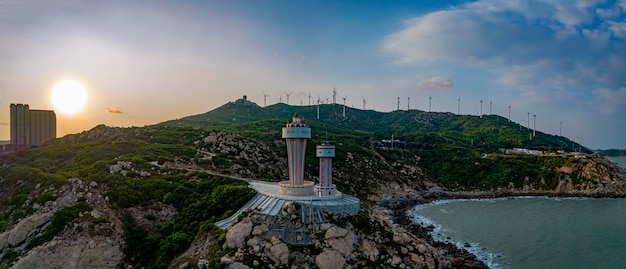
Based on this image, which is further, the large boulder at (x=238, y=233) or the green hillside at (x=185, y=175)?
the green hillside at (x=185, y=175)

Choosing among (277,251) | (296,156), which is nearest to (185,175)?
(296,156)

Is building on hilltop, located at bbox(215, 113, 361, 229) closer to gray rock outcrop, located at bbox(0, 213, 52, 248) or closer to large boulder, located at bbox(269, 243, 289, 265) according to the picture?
large boulder, located at bbox(269, 243, 289, 265)

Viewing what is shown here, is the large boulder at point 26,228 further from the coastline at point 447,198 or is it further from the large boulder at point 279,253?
the coastline at point 447,198

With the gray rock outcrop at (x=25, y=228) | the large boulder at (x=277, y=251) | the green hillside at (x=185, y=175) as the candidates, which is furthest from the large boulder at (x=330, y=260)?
the gray rock outcrop at (x=25, y=228)

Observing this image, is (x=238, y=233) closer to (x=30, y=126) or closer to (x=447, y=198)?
(x=447, y=198)

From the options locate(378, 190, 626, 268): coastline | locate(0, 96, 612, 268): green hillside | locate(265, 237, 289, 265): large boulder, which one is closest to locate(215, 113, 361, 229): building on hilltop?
locate(0, 96, 612, 268): green hillside
